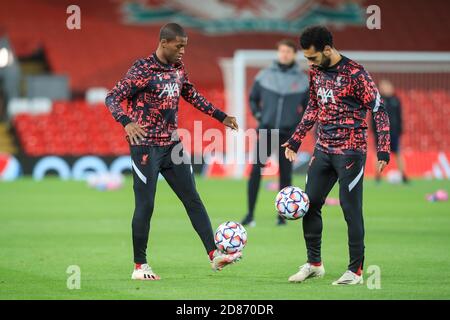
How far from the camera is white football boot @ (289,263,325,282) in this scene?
31.5ft

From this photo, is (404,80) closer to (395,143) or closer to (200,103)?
(395,143)

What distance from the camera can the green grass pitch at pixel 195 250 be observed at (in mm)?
9055

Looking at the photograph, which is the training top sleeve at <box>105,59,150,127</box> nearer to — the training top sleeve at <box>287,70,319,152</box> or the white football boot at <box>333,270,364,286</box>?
the training top sleeve at <box>287,70,319,152</box>

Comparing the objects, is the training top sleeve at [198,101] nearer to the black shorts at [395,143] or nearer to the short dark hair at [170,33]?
the short dark hair at [170,33]

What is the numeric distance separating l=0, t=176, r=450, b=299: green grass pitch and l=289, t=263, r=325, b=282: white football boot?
84mm

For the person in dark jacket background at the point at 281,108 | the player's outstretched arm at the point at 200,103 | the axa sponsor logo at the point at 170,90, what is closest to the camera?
the axa sponsor logo at the point at 170,90

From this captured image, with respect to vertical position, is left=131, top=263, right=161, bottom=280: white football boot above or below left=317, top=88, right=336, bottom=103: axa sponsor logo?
below

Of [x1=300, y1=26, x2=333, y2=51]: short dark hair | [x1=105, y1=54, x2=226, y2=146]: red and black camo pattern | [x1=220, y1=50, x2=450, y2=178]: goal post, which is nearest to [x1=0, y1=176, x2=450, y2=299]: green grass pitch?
[x1=105, y1=54, x2=226, y2=146]: red and black camo pattern

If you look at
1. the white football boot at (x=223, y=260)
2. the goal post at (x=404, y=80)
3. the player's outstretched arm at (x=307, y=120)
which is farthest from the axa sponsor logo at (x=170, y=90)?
the goal post at (x=404, y=80)

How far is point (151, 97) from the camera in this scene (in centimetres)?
971

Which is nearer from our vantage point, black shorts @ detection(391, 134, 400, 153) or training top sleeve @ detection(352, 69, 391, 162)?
training top sleeve @ detection(352, 69, 391, 162)

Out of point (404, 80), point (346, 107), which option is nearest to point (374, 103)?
point (346, 107)

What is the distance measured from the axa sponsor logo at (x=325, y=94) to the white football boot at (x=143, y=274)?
2298mm

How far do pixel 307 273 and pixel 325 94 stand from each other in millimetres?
1678
